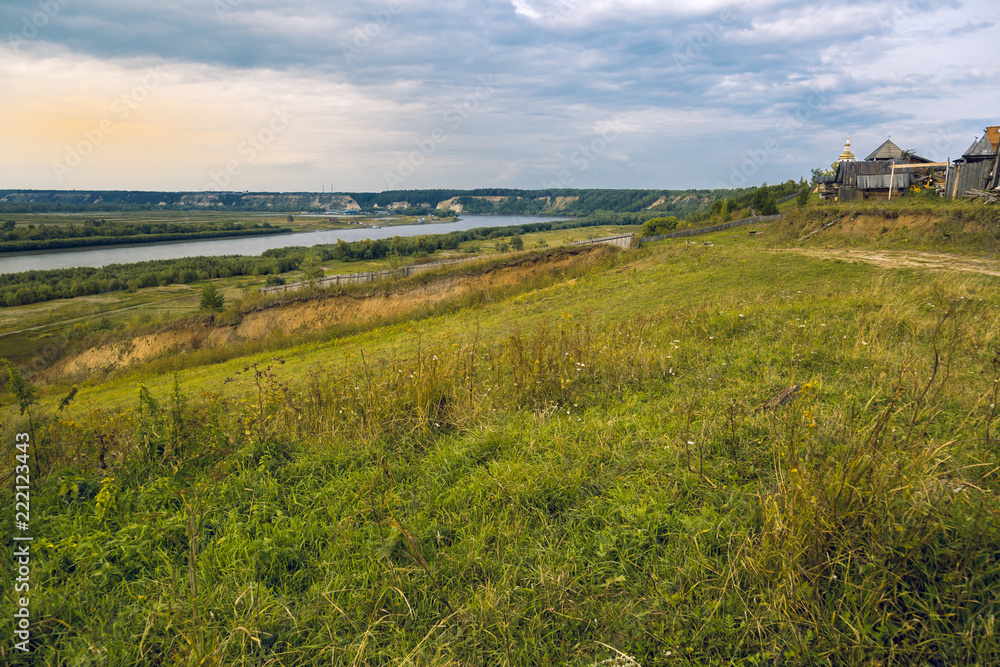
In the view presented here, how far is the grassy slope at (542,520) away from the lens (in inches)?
88.9

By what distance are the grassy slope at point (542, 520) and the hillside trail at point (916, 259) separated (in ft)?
27.8

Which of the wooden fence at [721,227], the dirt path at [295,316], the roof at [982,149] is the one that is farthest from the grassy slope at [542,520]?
the wooden fence at [721,227]

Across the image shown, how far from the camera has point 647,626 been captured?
2.33 metres

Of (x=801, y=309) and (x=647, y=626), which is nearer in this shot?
(x=647, y=626)

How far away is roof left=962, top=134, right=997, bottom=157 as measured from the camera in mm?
20094

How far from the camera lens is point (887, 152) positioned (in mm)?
32062

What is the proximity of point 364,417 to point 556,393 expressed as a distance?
2027 mm

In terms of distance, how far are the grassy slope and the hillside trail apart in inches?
334

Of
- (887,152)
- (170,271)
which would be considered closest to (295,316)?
(887,152)

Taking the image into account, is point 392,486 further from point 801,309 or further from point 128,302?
point 128,302

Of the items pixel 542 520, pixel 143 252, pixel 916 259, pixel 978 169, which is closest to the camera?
pixel 542 520

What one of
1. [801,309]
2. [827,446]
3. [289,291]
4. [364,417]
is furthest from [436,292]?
[827,446]

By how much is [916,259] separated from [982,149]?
1291 cm

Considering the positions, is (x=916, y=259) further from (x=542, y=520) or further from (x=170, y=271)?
(x=170, y=271)
